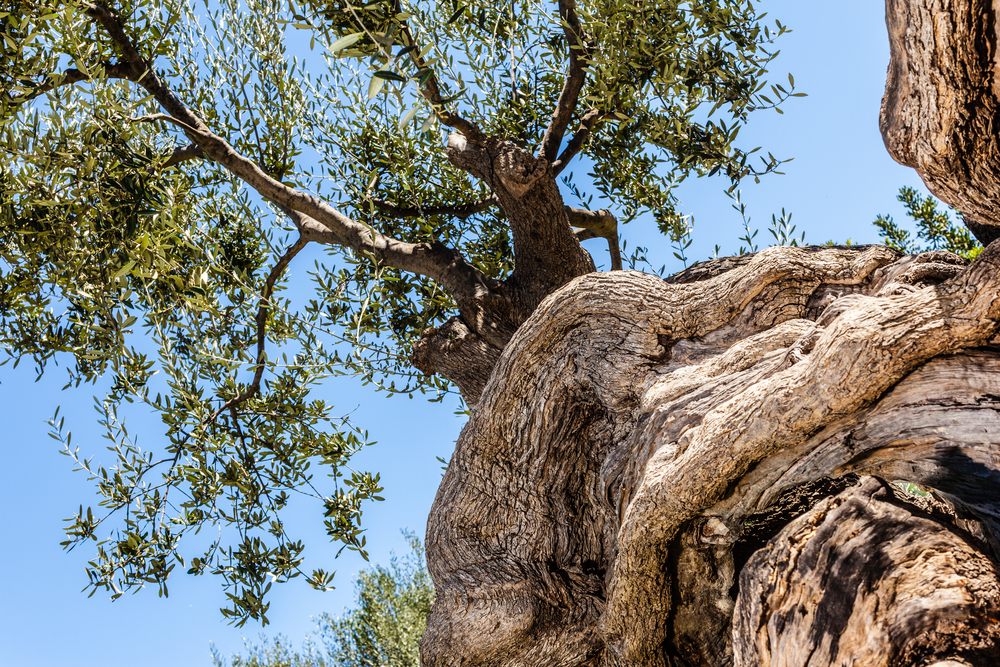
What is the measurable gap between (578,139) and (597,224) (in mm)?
904

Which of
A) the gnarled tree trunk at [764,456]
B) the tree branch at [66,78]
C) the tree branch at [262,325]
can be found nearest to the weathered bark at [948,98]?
the gnarled tree trunk at [764,456]

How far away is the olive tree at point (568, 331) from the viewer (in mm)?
2539

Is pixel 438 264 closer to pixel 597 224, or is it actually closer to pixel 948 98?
pixel 597 224

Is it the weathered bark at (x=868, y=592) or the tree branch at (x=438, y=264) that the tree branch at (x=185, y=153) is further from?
the weathered bark at (x=868, y=592)

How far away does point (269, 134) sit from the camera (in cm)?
630

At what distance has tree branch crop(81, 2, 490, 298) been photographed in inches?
222

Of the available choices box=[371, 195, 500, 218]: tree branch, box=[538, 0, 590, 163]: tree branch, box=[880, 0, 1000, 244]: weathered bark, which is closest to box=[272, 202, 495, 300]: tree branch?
box=[371, 195, 500, 218]: tree branch

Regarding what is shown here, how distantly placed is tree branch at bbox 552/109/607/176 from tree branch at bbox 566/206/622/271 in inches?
17.3

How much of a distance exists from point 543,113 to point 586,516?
4.27m

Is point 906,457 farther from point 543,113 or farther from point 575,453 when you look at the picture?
point 543,113

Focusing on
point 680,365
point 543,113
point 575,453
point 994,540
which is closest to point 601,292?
point 680,365

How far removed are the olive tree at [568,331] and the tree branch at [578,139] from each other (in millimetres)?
43

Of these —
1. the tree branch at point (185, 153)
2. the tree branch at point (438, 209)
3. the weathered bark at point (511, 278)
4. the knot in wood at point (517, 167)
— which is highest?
the tree branch at point (185, 153)

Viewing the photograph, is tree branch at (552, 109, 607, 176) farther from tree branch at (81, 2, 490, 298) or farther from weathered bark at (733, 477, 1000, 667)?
weathered bark at (733, 477, 1000, 667)
